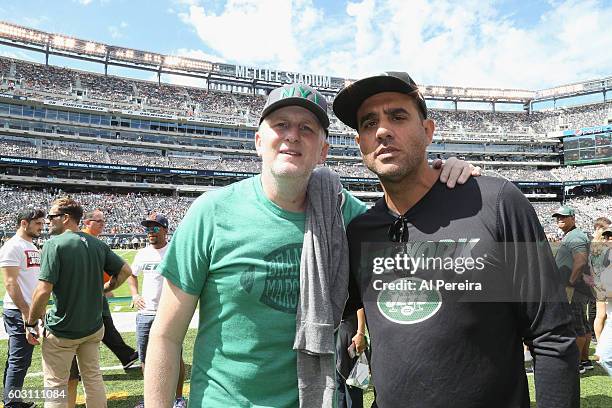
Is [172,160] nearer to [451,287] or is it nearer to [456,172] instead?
[456,172]

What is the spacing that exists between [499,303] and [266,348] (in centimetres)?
109

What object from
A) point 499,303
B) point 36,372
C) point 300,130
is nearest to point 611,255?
point 499,303

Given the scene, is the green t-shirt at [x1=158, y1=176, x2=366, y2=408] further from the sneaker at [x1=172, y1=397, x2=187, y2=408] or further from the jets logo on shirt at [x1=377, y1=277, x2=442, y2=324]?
the sneaker at [x1=172, y1=397, x2=187, y2=408]

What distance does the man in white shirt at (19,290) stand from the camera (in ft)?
16.2

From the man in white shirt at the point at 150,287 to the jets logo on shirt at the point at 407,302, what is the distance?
12.9 feet

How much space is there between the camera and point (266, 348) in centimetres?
195

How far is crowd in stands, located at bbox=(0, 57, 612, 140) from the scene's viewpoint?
181ft

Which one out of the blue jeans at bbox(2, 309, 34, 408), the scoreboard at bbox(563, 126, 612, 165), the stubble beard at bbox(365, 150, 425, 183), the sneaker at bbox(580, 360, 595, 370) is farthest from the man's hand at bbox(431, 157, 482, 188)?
the scoreboard at bbox(563, 126, 612, 165)

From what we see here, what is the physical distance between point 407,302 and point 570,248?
6.11 m

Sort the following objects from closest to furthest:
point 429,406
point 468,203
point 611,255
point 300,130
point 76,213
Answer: point 429,406 → point 468,203 → point 300,130 → point 76,213 → point 611,255

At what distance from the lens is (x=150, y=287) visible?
18.2 ft

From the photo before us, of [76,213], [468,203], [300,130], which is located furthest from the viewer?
[76,213]

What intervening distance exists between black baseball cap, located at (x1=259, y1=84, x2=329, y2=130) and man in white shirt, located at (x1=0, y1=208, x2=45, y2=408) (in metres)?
4.57

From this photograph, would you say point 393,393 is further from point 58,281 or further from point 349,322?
point 58,281
